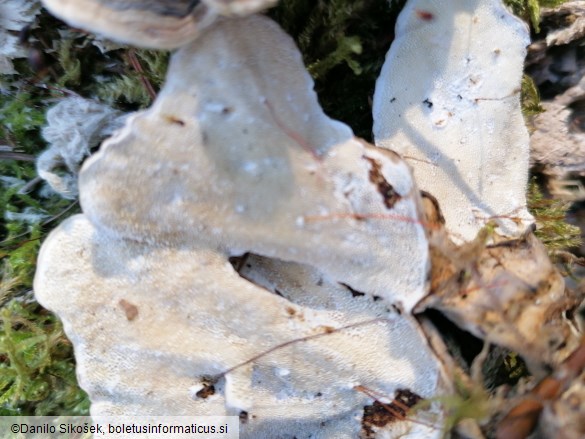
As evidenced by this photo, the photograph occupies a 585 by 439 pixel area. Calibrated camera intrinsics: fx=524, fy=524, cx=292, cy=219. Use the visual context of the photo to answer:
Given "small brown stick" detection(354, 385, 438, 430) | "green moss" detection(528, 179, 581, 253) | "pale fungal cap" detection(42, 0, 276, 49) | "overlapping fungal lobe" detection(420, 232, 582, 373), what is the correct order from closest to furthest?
"pale fungal cap" detection(42, 0, 276, 49), "overlapping fungal lobe" detection(420, 232, 582, 373), "small brown stick" detection(354, 385, 438, 430), "green moss" detection(528, 179, 581, 253)

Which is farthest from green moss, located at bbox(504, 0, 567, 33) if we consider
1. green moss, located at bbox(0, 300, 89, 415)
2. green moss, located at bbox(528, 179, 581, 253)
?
green moss, located at bbox(0, 300, 89, 415)

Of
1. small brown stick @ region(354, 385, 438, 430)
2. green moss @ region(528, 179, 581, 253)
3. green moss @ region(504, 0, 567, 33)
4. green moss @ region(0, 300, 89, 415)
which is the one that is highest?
green moss @ region(504, 0, 567, 33)

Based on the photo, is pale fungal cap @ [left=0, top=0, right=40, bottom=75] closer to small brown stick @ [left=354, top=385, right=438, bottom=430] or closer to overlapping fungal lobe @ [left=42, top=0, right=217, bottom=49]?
overlapping fungal lobe @ [left=42, top=0, right=217, bottom=49]

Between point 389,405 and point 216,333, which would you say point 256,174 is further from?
point 389,405

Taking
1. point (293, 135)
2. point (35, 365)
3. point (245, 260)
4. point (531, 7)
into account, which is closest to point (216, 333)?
point (245, 260)

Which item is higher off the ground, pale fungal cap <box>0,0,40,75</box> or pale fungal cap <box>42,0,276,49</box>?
pale fungal cap <box>42,0,276,49</box>

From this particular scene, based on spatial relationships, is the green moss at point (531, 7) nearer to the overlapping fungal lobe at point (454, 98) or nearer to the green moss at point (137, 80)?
the overlapping fungal lobe at point (454, 98)

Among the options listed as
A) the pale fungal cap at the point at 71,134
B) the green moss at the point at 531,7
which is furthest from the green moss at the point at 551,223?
the pale fungal cap at the point at 71,134

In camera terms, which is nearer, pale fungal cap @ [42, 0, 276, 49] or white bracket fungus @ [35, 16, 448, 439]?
pale fungal cap @ [42, 0, 276, 49]
